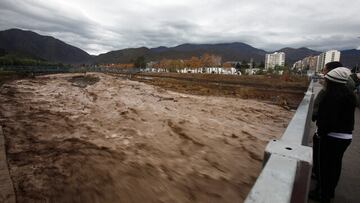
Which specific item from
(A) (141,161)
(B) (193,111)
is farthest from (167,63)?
(A) (141,161)

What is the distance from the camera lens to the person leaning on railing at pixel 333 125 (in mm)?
2801

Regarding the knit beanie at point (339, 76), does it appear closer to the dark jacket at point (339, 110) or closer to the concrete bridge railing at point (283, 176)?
the dark jacket at point (339, 110)

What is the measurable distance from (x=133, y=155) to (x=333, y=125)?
4.39m

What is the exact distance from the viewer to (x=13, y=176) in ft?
14.2

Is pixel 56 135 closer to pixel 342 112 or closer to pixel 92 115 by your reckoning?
pixel 92 115

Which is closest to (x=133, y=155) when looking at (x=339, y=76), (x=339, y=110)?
(x=339, y=110)

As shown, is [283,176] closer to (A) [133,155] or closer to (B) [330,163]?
(B) [330,163]

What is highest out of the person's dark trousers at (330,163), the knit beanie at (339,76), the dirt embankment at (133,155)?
the knit beanie at (339,76)

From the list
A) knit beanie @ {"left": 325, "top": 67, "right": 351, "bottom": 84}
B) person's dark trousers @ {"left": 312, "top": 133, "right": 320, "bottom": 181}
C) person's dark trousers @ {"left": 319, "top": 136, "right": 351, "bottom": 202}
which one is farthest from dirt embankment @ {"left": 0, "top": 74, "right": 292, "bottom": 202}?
knit beanie @ {"left": 325, "top": 67, "right": 351, "bottom": 84}

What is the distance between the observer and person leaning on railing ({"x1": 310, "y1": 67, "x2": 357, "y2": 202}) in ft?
9.19

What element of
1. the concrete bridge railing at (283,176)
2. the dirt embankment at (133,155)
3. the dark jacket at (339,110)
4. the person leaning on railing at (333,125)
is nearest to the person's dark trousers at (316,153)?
the person leaning on railing at (333,125)

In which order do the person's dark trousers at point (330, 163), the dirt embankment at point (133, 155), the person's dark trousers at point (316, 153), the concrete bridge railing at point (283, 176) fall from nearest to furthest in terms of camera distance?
the concrete bridge railing at point (283, 176), the person's dark trousers at point (330, 163), the person's dark trousers at point (316, 153), the dirt embankment at point (133, 155)

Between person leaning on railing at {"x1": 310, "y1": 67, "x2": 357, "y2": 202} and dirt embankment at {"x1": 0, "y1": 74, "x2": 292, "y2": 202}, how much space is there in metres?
1.45

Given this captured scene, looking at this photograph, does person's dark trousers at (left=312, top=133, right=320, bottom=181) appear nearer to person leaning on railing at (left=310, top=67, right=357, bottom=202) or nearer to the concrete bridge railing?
person leaning on railing at (left=310, top=67, right=357, bottom=202)
